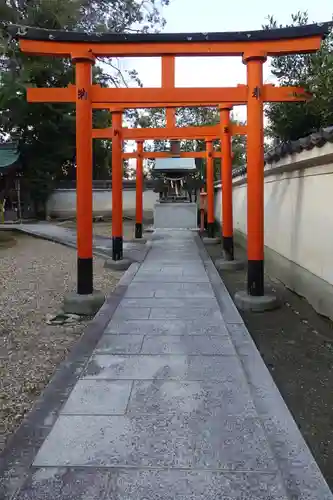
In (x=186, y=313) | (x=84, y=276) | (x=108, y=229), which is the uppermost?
(x=108, y=229)

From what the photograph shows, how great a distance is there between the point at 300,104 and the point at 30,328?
4.50 metres

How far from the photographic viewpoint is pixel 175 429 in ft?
8.66

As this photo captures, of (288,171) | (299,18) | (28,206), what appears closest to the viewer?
(299,18)

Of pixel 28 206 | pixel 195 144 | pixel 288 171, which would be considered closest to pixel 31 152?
pixel 28 206

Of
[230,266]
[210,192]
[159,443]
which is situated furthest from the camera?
[210,192]

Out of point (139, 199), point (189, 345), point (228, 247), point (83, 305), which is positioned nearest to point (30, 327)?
point (83, 305)

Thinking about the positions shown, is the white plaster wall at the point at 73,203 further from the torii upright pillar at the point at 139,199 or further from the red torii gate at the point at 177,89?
the red torii gate at the point at 177,89

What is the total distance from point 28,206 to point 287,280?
20131mm

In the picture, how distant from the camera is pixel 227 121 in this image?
30.5 feet

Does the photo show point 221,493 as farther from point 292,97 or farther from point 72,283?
point 72,283

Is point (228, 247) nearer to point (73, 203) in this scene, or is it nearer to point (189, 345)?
point (189, 345)

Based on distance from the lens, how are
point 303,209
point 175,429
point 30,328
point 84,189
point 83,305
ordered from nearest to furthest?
point 175,429
point 30,328
point 83,305
point 84,189
point 303,209

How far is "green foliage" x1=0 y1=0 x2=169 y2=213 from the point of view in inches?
490

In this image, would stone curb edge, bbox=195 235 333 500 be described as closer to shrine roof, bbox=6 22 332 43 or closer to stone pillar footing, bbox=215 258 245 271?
shrine roof, bbox=6 22 332 43
